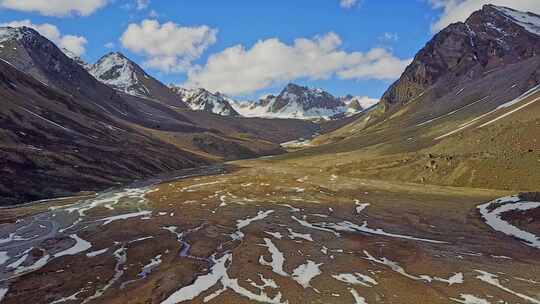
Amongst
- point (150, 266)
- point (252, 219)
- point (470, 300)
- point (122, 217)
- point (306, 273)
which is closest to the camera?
point (470, 300)

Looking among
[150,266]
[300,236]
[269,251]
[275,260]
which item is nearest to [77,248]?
[150,266]

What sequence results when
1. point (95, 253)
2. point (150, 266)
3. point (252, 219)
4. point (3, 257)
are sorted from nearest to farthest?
Answer: point (150, 266) → point (3, 257) → point (95, 253) → point (252, 219)

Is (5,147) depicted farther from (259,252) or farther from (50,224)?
(259,252)

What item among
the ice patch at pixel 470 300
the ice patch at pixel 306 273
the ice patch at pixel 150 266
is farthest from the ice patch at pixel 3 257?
the ice patch at pixel 470 300

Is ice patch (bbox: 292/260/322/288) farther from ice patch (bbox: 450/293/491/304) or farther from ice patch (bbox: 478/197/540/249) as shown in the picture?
ice patch (bbox: 478/197/540/249)

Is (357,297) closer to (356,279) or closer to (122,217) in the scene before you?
(356,279)

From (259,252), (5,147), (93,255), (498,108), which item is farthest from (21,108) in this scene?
(498,108)

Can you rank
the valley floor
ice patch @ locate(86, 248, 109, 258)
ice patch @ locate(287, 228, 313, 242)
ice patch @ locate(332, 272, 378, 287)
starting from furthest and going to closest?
ice patch @ locate(287, 228, 313, 242), ice patch @ locate(86, 248, 109, 258), ice patch @ locate(332, 272, 378, 287), the valley floor

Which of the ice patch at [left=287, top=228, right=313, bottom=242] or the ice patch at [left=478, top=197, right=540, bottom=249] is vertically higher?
the ice patch at [left=478, top=197, right=540, bottom=249]

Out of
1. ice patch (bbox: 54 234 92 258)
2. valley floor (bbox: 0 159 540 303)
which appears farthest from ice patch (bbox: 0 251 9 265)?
ice patch (bbox: 54 234 92 258)
